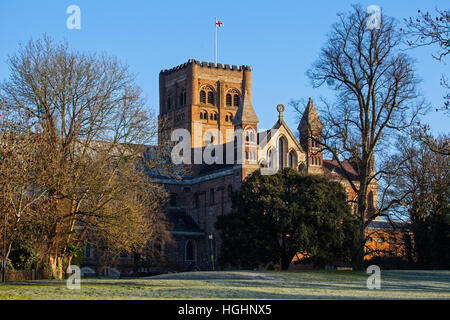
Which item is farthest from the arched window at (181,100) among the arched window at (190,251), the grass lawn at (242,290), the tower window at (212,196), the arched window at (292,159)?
the grass lawn at (242,290)

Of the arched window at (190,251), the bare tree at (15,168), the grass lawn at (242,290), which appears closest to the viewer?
the grass lawn at (242,290)

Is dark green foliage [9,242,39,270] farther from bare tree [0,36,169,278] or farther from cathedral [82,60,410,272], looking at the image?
cathedral [82,60,410,272]

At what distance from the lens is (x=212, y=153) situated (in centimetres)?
8912

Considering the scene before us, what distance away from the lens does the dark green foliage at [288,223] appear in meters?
56.1

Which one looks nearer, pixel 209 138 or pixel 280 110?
pixel 280 110

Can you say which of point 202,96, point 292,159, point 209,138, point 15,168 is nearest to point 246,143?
point 292,159

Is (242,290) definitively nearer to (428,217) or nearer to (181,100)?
(428,217)

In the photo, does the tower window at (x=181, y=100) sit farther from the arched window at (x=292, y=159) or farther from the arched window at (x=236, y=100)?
the arched window at (x=292, y=159)

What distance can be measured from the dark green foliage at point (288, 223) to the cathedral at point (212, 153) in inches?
241

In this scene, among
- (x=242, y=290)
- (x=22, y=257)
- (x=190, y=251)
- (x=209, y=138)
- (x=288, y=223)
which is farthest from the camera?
(x=209, y=138)

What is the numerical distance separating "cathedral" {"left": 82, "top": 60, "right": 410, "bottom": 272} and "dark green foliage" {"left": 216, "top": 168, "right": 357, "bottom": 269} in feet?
20.1

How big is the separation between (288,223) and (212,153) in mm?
34491

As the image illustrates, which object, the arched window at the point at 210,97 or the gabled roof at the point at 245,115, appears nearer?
the gabled roof at the point at 245,115

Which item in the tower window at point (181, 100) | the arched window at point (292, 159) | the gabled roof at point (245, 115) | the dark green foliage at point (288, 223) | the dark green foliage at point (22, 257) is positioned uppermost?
the tower window at point (181, 100)
